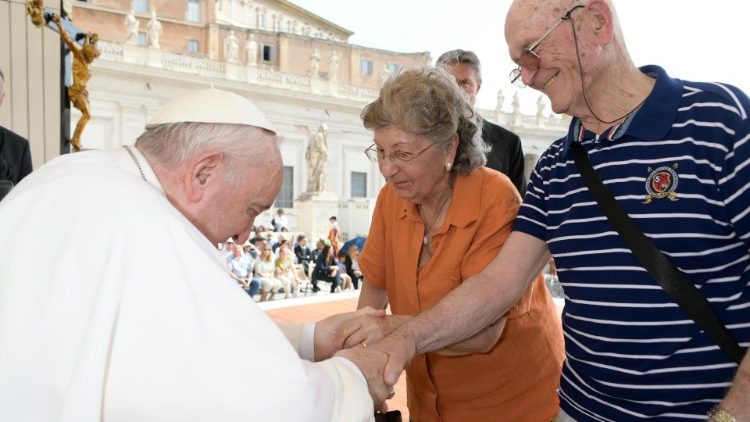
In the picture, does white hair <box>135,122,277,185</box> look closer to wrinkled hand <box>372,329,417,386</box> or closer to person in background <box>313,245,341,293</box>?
wrinkled hand <box>372,329,417,386</box>

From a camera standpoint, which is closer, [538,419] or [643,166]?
[643,166]

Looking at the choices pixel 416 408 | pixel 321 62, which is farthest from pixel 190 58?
pixel 416 408

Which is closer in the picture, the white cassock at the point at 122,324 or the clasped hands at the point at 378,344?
the white cassock at the point at 122,324

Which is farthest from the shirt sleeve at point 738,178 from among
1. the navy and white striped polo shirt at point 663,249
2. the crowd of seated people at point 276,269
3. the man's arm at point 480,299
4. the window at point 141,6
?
the window at point 141,6

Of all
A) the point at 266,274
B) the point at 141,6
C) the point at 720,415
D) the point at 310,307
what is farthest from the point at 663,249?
the point at 141,6

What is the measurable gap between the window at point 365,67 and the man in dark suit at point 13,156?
117ft

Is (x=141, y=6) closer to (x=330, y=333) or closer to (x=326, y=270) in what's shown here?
(x=326, y=270)

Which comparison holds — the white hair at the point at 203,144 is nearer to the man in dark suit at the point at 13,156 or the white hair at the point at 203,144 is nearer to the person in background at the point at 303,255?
the man in dark suit at the point at 13,156

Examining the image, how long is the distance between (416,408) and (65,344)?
125cm

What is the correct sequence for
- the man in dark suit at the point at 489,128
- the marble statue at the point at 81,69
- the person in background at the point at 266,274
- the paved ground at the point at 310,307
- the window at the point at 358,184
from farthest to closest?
the window at the point at 358,184
the person in background at the point at 266,274
the paved ground at the point at 310,307
the marble statue at the point at 81,69
the man in dark suit at the point at 489,128

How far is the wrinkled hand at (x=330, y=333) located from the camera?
1.94 meters

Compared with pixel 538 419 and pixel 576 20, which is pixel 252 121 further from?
pixel 538 419

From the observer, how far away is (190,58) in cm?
2722

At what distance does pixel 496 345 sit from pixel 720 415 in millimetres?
794
